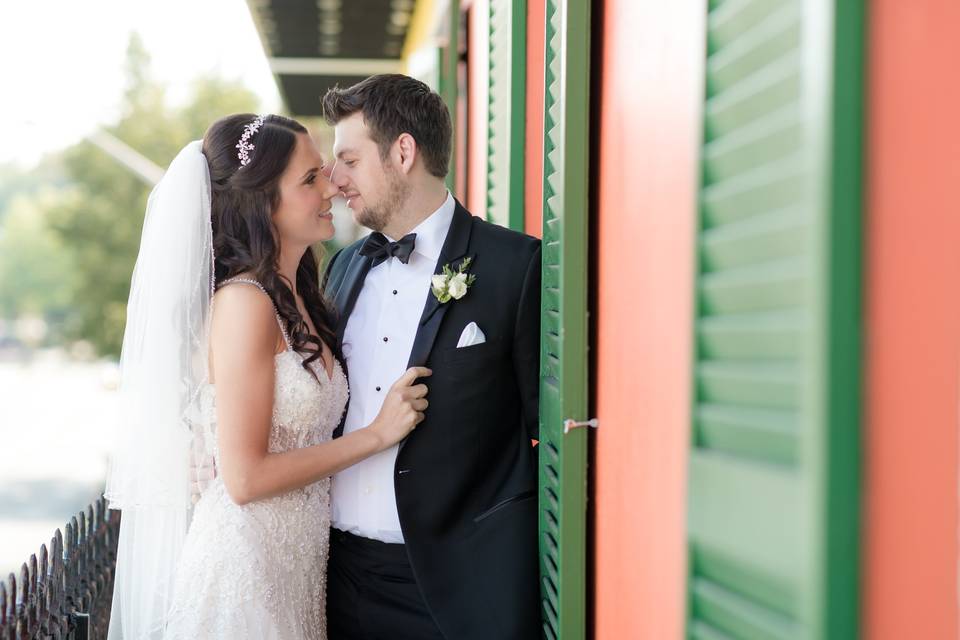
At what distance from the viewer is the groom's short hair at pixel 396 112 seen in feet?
10.2

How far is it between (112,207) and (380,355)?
3473 cm

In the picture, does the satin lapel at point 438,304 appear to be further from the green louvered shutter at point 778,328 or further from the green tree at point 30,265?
the green tree at point 30,265

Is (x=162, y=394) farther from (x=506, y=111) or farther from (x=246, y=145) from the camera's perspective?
(x=506, y=111)

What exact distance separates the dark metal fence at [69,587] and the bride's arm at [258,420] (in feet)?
2.15

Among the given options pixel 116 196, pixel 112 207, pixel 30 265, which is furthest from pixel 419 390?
pixel 30 265

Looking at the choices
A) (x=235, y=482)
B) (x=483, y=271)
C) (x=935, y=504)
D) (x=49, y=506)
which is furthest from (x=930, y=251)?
(x=49, y=506)

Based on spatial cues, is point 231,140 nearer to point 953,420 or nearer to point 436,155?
point 436,155

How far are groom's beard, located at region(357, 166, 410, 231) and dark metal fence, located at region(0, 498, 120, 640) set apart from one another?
1.27 m

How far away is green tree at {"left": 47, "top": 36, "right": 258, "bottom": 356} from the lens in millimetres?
33594

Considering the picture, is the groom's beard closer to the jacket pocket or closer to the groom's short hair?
the groom's short hair

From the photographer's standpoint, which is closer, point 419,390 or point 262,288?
point 419,390

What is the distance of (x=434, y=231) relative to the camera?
121 inches

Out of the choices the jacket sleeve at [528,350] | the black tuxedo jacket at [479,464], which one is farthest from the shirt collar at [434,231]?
the jacket sleeve at [528,350]

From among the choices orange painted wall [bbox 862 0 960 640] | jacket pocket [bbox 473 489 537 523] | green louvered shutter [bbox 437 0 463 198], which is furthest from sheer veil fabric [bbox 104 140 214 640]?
green louvered shutter [bbox 437 0 463 198]
